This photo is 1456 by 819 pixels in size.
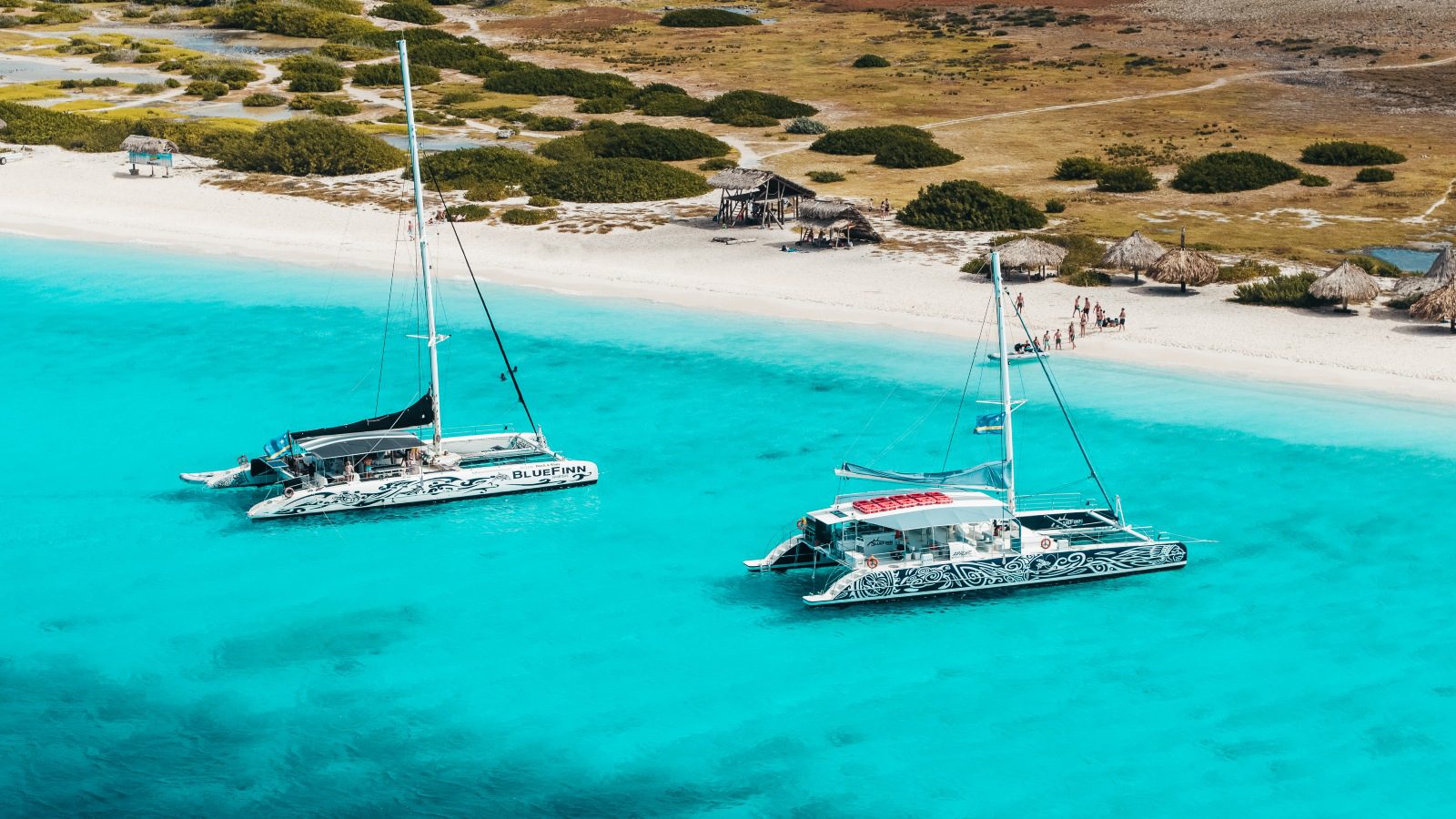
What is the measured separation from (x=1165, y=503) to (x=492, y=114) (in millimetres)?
76318

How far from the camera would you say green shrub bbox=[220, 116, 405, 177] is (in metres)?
90.1

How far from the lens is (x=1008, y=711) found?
3275cm

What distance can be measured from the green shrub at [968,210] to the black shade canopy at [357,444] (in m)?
39.5

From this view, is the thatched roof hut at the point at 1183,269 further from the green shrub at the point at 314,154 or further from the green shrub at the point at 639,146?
the green shrub at the point at 314,154

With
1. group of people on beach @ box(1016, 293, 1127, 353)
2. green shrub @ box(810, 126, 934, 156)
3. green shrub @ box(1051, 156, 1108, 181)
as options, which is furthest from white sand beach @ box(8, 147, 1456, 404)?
green shrub @ box(810, 126, 934, 156)

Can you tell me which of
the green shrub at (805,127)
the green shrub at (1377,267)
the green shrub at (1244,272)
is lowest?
the green shrub at (1244,272)

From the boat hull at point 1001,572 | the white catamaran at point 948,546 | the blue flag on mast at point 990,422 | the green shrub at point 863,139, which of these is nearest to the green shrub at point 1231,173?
the green shrub at point 863,139

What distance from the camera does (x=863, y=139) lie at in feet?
317

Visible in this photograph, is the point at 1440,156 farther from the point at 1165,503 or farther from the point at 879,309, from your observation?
the point at 1165,503

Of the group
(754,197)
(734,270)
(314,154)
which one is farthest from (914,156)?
(314,154)

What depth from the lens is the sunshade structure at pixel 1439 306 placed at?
57.4 meters

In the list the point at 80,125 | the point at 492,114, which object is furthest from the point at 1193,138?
the point at 80,125

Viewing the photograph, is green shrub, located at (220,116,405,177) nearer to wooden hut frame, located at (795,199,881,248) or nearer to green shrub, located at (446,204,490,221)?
green shrub, located at (446,204,490,221)

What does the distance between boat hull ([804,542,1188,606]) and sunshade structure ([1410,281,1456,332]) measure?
2525 cm
